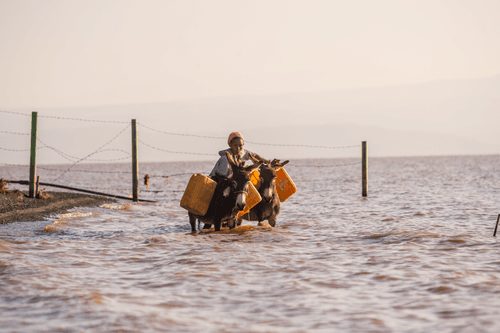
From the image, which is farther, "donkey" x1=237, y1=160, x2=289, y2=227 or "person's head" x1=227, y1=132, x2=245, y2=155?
"donkey" x1=237, y1=160, x2=289, y2=227

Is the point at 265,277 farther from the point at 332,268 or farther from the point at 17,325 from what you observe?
A: the point at 17,325

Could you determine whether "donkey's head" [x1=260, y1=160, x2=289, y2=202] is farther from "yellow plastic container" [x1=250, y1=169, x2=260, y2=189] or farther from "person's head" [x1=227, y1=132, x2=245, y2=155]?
"person's head" [x1=227, y1=132, x2=245, y2=155]

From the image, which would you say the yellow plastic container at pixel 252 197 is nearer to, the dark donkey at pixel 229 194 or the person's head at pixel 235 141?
the dark donkey at pixel 229 194

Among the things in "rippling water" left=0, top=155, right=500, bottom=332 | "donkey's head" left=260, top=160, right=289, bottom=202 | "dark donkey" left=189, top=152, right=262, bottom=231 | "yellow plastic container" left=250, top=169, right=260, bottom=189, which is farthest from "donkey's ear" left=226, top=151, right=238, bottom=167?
"rippling water" left=0, top=155, right=500, bottom=332

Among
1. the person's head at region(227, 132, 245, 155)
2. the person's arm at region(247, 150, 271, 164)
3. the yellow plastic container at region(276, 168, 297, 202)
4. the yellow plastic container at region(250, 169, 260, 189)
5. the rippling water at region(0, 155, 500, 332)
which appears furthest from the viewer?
the yellow plastic container at region(276, 168, 297, 202)

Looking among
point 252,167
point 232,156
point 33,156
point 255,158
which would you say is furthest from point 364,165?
point 33,156

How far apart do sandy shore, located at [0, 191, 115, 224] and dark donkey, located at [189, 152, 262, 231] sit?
18.6 ft

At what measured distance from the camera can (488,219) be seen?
44.4 feet

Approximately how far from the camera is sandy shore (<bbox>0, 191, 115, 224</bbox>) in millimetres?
13673

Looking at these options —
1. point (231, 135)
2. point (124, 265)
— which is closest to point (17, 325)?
point (124, 265)

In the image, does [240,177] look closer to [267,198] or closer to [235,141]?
[235,141]

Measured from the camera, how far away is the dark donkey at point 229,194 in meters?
10.9

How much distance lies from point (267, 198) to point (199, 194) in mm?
1779

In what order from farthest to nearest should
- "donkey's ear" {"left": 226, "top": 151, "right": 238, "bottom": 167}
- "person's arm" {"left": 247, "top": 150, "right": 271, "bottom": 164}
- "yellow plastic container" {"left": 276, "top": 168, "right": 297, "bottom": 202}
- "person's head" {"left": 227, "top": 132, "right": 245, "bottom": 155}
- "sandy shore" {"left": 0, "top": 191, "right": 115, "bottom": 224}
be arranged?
"sandy shore" {"left": 0, "top": 191, "right": 115, "bottom": 224} → "yellow plastic container" {"left": 276, "top": 168, "right": 297, "bottom": 202} → "person's arm" {"left": 247, "top": 150, "right": 271, "bottom": 164} → "person's head" {"left": 227, "top": 132, "right": 245, "bottom": 155} → "donkey's ear" {"left": 226, "top": 151, "right": 238, "bottom": 167}
